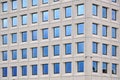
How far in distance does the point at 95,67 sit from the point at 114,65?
→ 4.49 meters

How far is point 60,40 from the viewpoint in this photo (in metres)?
61.2

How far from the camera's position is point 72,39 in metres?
59.5

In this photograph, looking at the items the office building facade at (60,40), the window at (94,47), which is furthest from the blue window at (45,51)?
the window at (94,47)

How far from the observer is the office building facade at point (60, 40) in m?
58.7

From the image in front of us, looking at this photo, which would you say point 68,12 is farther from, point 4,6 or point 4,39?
point 4,6

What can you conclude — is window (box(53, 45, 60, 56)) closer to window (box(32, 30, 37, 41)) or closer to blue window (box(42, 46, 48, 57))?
blue window (box(42, 46, 48, 57))

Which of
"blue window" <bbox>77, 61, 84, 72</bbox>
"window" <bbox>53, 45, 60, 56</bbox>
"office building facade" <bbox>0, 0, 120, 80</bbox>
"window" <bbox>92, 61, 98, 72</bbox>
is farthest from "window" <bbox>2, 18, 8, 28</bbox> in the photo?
"window" <bbox>92, 61, 98, 72</bbox>

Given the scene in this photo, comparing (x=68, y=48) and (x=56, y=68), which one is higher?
(x=68, y=48)

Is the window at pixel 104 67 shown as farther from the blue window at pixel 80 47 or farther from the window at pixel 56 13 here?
the window at pixel 56 13

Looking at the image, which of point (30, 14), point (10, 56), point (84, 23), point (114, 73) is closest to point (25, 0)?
point (30, 14)

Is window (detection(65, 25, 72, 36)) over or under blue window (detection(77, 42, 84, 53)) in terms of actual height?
over

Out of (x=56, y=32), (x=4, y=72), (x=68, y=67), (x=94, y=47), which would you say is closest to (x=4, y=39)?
(x=4, y=72)

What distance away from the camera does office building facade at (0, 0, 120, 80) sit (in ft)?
192

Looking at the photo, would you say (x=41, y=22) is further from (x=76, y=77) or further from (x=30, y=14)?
(x=76, y=77)
